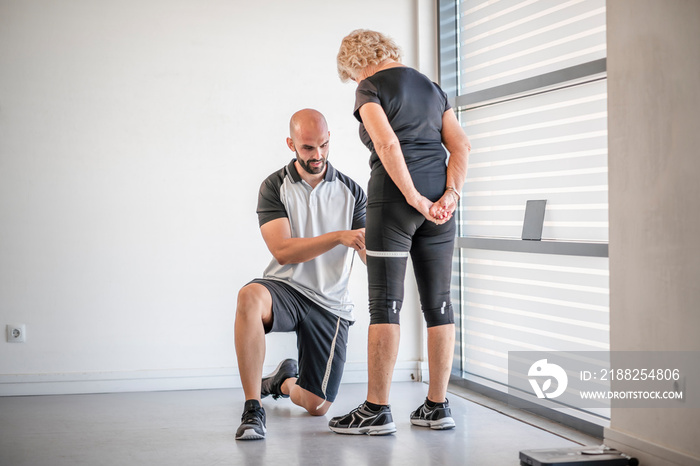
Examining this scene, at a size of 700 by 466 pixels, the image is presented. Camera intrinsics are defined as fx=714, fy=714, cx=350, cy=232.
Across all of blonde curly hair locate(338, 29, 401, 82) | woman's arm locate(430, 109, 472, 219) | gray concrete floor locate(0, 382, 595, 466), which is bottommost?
gray concrete floor locate(0, 382, 595, 466)

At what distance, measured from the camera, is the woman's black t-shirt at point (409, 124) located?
104 inches

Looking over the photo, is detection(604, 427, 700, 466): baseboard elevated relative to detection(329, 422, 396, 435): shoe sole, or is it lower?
elevated

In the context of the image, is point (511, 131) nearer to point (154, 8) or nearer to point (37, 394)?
point (154, 8)

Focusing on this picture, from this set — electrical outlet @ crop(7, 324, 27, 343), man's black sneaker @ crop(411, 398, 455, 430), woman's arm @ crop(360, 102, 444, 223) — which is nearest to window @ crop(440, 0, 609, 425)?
man's black sneaker @ crop(411, 398, 455, 430)

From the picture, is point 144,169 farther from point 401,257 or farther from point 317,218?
point 401,257

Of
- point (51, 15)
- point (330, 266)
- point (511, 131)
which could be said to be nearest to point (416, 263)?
point (330, 266)

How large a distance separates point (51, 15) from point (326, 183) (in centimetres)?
173

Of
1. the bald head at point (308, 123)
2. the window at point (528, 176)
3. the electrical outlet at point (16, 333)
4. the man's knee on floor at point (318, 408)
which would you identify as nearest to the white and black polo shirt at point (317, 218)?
the bald head at point (308, 123)

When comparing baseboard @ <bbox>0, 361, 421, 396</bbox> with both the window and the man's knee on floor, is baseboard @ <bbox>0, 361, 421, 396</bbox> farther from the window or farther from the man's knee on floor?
the window

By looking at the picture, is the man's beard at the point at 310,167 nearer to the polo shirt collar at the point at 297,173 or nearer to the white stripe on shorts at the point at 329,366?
the polo shirt collar at the point at 297,173

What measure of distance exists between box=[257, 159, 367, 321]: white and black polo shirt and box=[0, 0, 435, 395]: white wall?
0.84 meters

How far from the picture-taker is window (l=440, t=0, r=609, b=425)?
2.84 meters

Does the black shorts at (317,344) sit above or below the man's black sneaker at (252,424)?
above

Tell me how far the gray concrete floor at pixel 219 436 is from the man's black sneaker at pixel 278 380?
0.06 m
